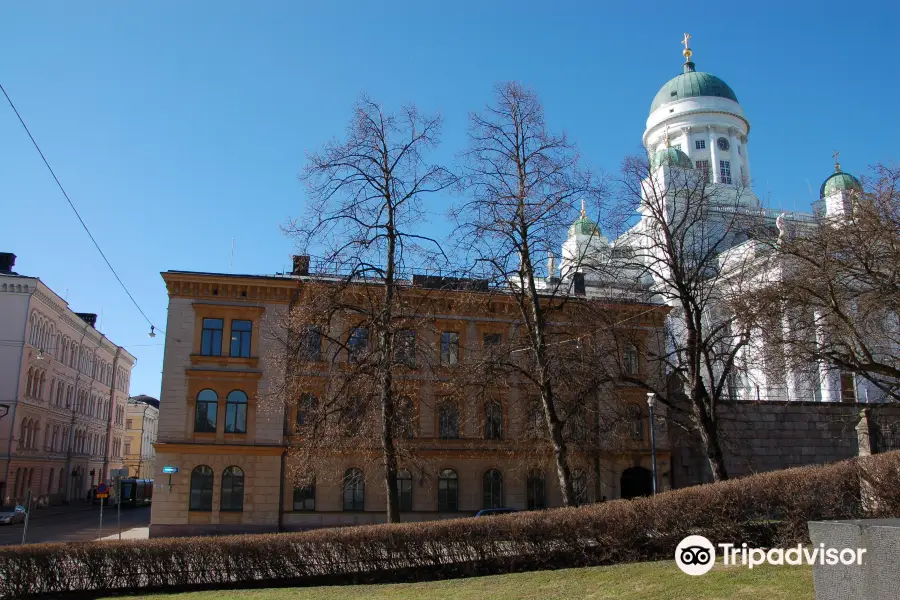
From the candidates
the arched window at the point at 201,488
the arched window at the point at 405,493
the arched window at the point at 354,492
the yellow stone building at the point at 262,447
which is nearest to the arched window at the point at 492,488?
the yellow stone building at the point at 262,447

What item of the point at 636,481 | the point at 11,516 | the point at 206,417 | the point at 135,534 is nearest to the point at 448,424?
the point at 636,481

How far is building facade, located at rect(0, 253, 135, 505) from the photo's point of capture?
53.1 m

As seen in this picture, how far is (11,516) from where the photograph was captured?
44094 millimetres

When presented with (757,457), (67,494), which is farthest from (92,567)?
(67,494)

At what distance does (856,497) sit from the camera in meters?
12.9

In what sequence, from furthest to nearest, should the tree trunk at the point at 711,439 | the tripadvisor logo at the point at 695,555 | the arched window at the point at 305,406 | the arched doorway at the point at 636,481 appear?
the arched doorway at the point at 636,481, the arched window at the point at 305,406, the tree trunk at the point at 711,439, the tripadvisor logo at the point at 695,555

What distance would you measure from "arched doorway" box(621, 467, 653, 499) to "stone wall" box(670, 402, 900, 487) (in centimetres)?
147

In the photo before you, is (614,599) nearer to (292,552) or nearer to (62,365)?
(292,552)

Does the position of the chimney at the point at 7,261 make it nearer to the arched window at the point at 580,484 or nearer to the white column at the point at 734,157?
the arched window at the point at 580,484

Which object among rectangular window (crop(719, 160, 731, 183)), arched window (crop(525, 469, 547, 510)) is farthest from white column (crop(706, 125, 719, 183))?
arched window (crop(525, 469, 547, 510))

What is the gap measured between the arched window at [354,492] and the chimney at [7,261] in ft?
119

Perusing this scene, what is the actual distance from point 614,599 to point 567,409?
11100 millimetres

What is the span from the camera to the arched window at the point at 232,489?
33406mm

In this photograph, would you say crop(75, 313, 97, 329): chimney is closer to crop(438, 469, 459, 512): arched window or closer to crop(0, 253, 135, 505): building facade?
crop(0, 253, 135, 505): building facade
